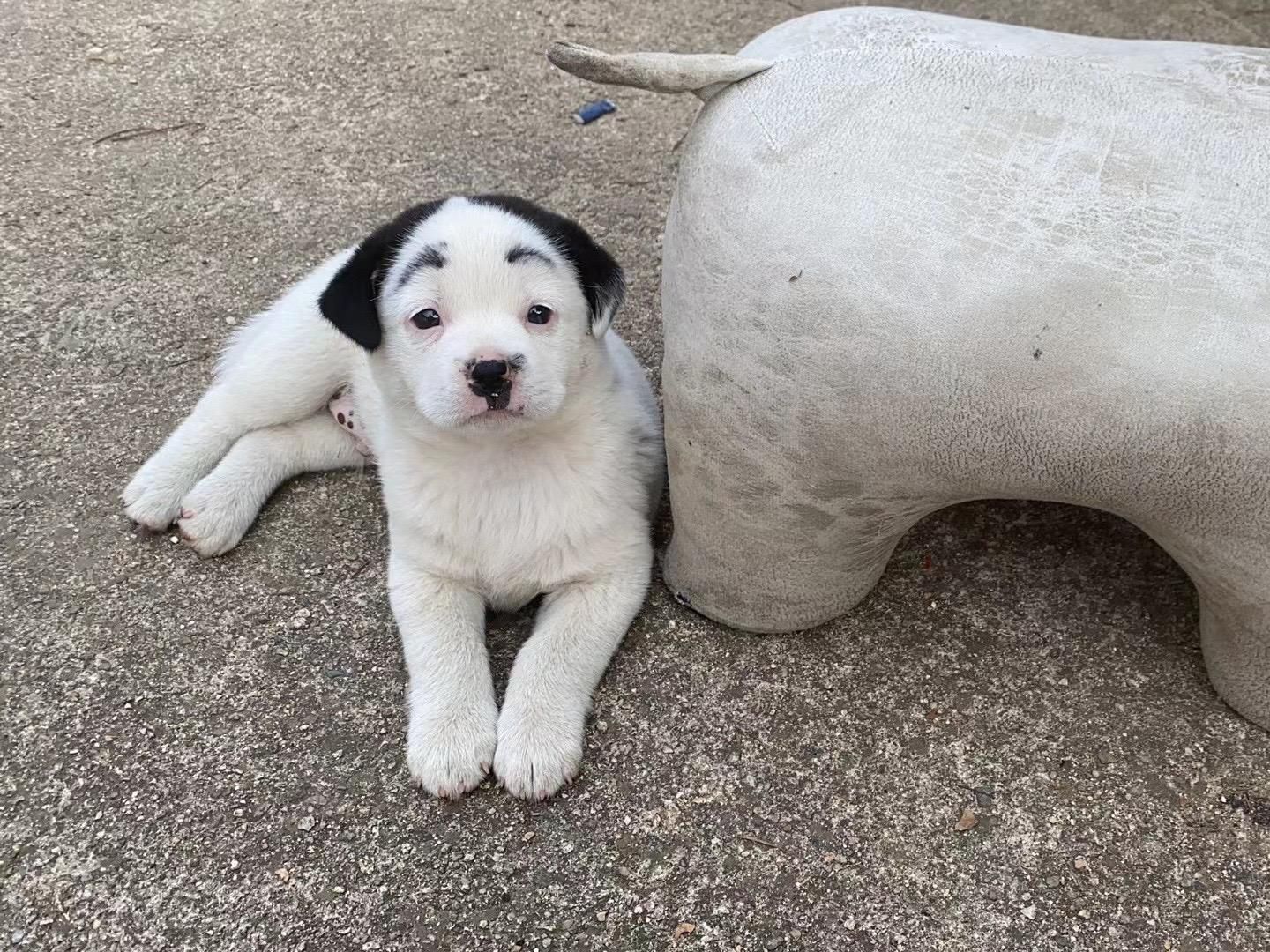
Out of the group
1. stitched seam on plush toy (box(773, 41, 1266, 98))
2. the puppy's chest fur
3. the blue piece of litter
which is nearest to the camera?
stitched seam on plush toy (box(773, 41, 1266, 98))

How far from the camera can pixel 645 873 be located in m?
2.48

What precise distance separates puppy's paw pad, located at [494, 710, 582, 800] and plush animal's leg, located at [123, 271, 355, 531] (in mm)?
1428

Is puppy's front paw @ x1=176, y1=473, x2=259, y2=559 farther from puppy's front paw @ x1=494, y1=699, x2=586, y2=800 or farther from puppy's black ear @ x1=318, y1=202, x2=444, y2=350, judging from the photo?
puppy's front paw @ x1=494, y1=699, x2=586, y2=800

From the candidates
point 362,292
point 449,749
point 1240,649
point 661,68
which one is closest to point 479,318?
point 362,292

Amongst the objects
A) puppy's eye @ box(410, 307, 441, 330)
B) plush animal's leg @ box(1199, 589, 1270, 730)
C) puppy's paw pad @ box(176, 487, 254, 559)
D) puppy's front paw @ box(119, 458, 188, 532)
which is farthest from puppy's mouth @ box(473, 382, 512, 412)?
plush animal's leg @ box(1199, 589, 1270, 730)

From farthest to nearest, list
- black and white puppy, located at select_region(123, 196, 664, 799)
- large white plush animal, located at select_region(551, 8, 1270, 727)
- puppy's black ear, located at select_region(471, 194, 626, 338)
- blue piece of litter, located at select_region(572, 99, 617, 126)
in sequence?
blue piece of litter, located at select_region(572, 99, 617, 126), puppy's black ear, located at select_region(471, 194, 626, 338), black and white puppy, located at select_region(123, 196, 664, 799), large white plush animal, located at select_region(551, 8, 1270, 727)

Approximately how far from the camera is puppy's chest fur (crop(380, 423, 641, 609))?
2.85m

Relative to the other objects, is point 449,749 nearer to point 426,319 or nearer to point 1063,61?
point 426,319

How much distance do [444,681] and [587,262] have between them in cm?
113

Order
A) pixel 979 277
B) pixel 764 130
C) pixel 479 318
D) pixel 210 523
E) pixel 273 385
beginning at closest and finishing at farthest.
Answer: pixel 979 277, pixel 764 130, pixel 479 318, pixel 210 523, pixel 273 385

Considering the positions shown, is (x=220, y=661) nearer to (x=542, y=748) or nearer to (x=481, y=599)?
(x=481, y=599)

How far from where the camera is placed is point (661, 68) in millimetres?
2420

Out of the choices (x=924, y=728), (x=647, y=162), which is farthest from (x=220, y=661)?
(x=647, y=162)

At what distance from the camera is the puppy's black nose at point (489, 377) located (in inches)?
94.7
